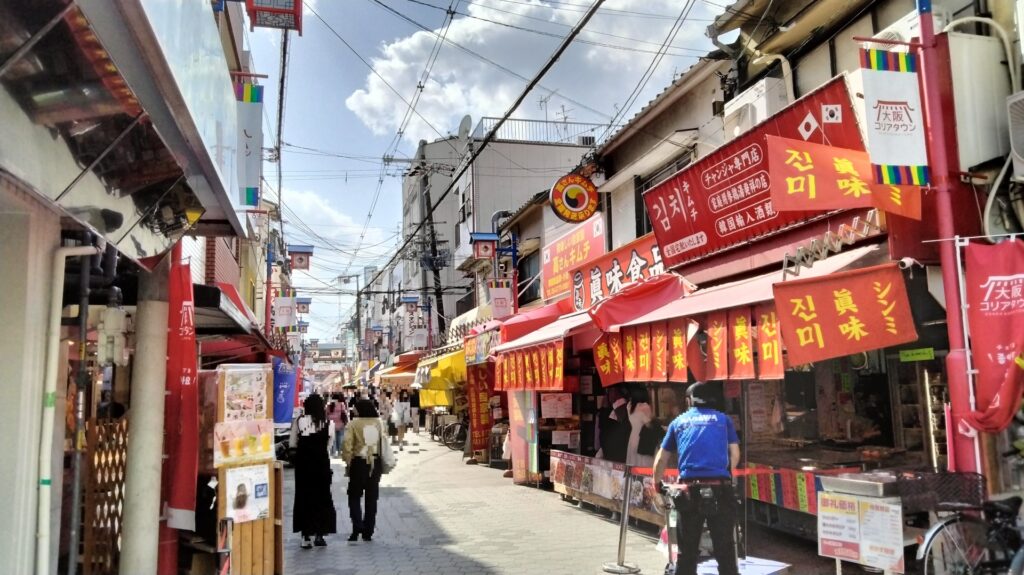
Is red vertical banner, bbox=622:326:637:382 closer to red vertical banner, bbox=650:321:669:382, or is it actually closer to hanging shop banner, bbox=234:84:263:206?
red vertical banner, bbox=650:321:669:382

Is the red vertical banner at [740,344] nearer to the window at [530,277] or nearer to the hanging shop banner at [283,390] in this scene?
the hanging shop banner at [283,390]

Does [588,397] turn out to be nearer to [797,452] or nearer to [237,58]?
[797,452]

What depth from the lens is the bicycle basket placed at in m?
5.93

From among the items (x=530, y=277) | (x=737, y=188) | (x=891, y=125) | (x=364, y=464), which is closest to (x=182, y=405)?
(x=364, y=464)

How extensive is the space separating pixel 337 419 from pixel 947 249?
18623mm

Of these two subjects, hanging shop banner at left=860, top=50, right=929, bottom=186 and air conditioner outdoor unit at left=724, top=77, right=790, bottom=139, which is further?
air conditioner outdoor unit at left=724, top=77, right=790, bottom=139

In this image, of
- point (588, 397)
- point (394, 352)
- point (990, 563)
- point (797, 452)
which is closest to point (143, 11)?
point (990, 563)

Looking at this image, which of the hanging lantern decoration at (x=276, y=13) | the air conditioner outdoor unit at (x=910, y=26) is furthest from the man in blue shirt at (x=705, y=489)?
the hanging lantern decoration at (x=276, y=13)

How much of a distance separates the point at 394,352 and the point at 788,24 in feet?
161

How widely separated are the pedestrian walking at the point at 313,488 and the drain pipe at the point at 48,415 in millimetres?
5058

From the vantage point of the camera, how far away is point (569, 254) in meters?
16.7

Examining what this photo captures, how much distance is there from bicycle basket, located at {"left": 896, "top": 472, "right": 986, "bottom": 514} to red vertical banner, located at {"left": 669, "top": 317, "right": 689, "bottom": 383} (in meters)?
3.36

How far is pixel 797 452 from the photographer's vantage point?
1052 cm

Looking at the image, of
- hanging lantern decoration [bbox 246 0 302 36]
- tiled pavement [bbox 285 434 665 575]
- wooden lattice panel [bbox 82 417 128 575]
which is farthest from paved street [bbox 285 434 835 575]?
hanging lantern decoration [bbox 246 0 302 36]
